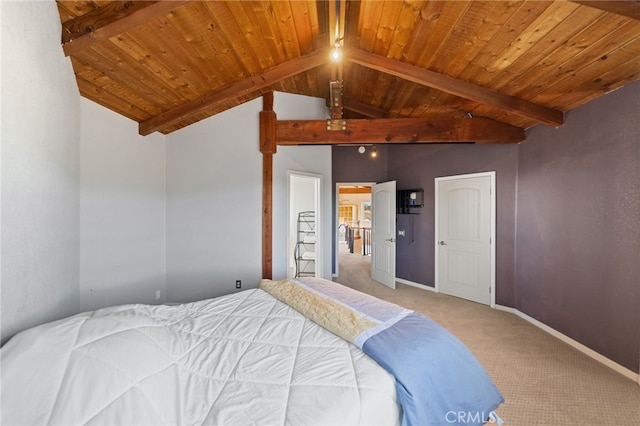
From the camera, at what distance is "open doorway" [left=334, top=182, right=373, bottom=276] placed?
314 inches

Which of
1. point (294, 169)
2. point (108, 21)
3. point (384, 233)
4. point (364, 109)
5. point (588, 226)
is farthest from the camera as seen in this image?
point (384, 233)

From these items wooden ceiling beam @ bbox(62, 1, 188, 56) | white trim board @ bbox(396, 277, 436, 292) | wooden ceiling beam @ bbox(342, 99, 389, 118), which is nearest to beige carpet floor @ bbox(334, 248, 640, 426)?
white trim board @ bbox(396, 277, 436, 292)

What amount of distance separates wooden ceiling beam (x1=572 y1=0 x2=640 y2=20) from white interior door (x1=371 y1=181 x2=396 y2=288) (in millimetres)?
2942

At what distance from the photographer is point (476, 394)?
1262 mm

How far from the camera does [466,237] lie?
3.78m

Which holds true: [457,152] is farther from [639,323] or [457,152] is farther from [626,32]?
[639,323]

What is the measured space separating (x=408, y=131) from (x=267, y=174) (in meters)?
1.88

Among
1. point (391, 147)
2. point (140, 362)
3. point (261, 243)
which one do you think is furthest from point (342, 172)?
point (140, 362)

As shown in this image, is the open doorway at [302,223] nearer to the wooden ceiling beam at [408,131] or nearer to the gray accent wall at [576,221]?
the wooden ceiling beam at [408,131]

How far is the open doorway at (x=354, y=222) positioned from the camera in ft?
26.2

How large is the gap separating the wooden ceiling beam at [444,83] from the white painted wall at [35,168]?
2311 millimetres

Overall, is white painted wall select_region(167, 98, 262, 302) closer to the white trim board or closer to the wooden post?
the wooden post

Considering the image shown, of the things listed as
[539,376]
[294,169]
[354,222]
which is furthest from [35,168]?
[354,222]

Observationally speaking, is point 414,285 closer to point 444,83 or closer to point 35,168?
point 444,83
